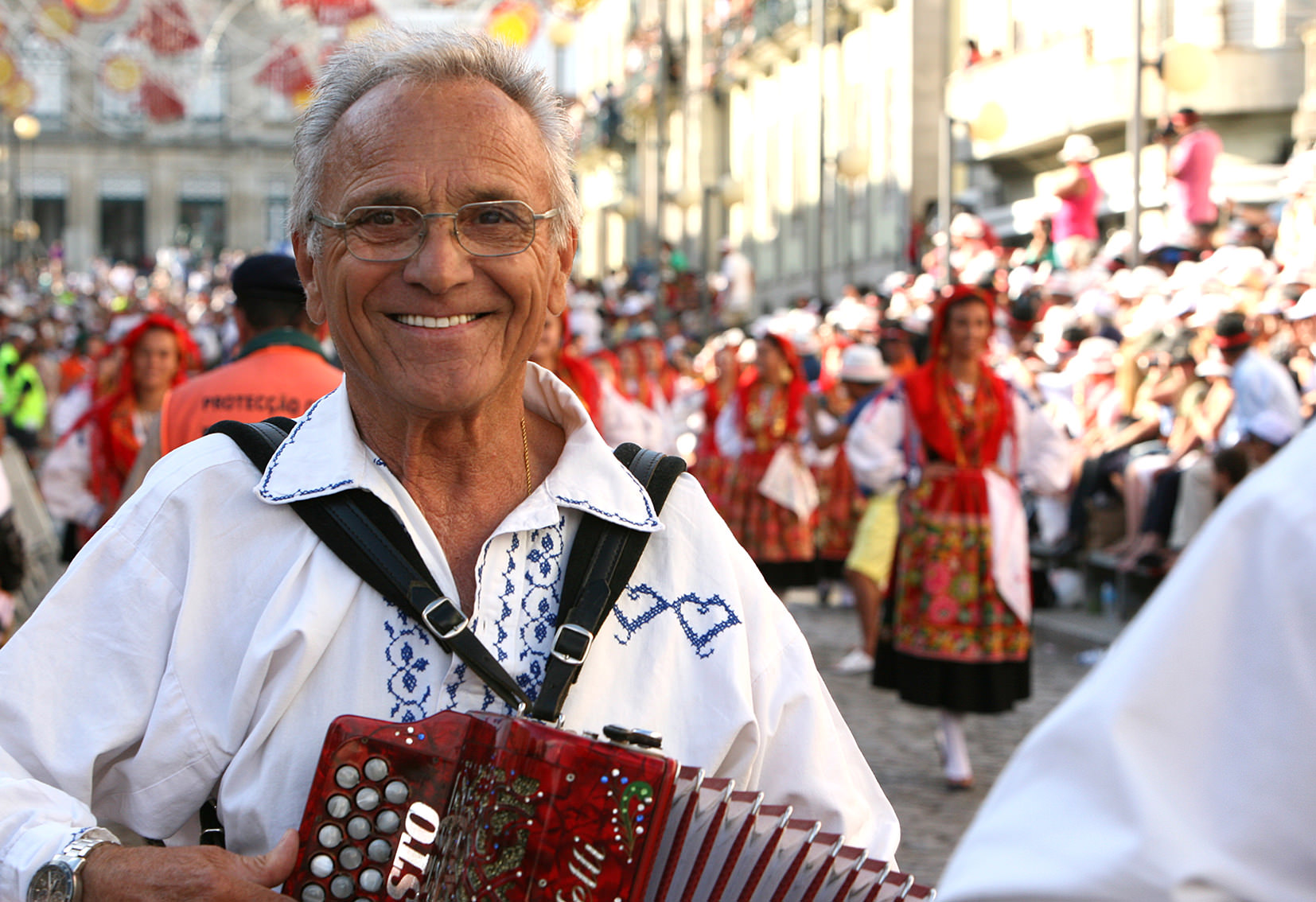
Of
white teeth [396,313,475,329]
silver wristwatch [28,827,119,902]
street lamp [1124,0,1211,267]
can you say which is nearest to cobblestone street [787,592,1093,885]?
street lamp [1124,0,1211,267]

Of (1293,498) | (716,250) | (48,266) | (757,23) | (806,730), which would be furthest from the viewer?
(48,266)

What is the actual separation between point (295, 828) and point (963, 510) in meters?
5.84

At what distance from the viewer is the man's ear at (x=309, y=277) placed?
237 cm

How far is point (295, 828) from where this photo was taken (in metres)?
2.08

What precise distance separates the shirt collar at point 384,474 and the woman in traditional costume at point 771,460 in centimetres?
940

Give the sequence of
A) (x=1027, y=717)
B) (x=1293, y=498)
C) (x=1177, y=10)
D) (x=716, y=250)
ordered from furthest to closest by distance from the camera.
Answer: (x=716, y=250)
(x=1177, y=10)
(x=1027, y=717)
(x=1293, y=498)

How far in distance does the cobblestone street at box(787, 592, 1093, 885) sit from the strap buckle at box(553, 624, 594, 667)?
3666 millimetres

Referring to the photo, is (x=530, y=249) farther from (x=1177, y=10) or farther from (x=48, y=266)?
(x=48, y=266)

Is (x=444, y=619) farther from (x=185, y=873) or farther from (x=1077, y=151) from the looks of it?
(x=1077, y=151)

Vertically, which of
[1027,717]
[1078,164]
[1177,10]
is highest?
[1177,10]

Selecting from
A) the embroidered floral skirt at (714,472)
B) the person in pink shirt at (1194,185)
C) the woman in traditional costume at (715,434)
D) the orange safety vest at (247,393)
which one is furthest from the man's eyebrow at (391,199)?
the person in pink shirt at (1194,185)

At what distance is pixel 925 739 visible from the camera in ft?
27.5

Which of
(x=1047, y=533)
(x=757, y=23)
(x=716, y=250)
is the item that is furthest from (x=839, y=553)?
(x=716, y=250)

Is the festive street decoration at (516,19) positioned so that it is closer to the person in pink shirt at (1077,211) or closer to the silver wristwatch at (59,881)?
the person in pink shirt at (1077,211)
